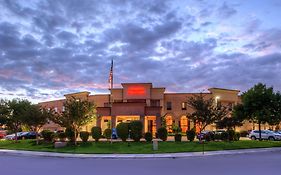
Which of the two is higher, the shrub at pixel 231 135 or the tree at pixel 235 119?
the tree at pixel 235 119

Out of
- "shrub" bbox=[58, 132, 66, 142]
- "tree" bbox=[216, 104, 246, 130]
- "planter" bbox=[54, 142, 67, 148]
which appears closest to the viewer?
"planter" bbox=[54, 142, 67, 148]

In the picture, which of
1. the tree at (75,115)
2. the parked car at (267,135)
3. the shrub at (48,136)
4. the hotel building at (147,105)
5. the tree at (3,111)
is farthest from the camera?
the hotel building at (147,105)

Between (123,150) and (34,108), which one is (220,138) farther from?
(34,108)

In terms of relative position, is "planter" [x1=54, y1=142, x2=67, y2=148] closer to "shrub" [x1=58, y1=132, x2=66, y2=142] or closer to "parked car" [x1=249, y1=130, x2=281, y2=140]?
"shrub" [x1=58, y1=132, x2=66, y2=142]

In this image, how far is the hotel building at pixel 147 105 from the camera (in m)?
55.1

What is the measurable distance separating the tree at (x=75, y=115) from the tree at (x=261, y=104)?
20009 millimetres

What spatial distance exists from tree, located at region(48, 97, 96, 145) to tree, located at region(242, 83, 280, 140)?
2001 centimetres

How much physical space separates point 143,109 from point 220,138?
16.4 m

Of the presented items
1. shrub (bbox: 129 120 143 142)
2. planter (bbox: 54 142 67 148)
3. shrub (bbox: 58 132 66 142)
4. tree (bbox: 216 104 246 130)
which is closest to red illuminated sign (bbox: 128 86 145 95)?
tree (bbox: 216 104 246 130)

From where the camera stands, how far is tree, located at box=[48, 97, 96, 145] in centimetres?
3700

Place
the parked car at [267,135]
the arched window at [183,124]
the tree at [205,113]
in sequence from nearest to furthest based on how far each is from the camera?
the tree at [205,113] < the parked car at [267,135] < the arched window at [183,124]

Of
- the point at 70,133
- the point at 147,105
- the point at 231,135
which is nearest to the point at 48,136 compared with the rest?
the point at 70,133

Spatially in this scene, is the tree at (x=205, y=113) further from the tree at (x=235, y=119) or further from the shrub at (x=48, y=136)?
the shrub at (x=48, y=136)

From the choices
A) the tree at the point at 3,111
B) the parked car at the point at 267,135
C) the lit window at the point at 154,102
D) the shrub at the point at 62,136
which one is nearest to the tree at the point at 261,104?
the parked car at the point at 267,135
